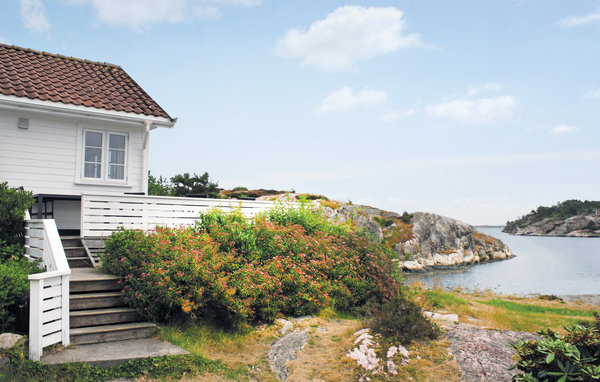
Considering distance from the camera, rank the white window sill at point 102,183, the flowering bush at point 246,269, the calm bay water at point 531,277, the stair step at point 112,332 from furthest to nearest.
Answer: the calm bay water at point 531,277 < the white window sill at point 102,183 < the flowering bush at point 246,269 < the stair step at point 112,332

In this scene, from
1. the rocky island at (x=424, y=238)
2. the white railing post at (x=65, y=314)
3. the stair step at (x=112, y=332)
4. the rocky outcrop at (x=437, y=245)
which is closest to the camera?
the white railing post at (x=65, y=314)

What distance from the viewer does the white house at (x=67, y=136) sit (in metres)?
13.0

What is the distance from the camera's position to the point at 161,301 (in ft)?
25.5

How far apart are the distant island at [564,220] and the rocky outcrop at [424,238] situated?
2506 inches

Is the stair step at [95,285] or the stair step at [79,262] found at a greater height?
the stair step at [79,262]

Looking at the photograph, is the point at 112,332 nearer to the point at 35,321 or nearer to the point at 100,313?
the point at 100,313

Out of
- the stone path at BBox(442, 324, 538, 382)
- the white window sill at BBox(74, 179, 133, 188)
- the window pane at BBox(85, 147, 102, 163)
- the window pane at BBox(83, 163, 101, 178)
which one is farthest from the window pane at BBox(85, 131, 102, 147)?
the stone path at BBox(442, 324, 538, 382)

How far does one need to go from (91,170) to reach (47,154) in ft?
4.34

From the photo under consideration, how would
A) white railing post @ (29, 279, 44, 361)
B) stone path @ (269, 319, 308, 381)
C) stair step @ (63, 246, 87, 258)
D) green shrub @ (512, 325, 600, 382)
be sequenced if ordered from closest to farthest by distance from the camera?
green shrub @ (512, 325, 600, 382) < white railing post @ (29, 279, 44, 361) < stone path @ (269, 319, 308, 381) < stair step @ (63, 246, 87, 258)

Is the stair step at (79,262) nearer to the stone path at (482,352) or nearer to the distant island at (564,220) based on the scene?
the stone path at (482,352)

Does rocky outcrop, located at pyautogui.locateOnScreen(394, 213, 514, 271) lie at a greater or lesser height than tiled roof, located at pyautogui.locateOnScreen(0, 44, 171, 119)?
lesser

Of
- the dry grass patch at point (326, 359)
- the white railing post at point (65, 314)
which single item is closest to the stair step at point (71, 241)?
the white railing post at point (65, 314)

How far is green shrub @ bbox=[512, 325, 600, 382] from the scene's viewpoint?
395 centimetres

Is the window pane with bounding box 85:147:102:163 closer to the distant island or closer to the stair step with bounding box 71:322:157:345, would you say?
the stair step with bounding box 71:322:157:345
